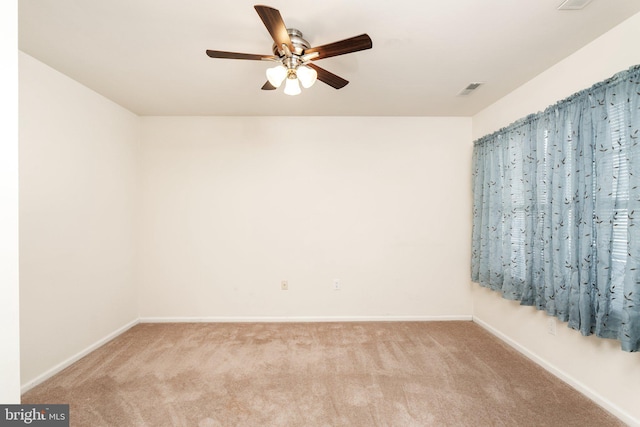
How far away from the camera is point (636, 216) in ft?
5.10

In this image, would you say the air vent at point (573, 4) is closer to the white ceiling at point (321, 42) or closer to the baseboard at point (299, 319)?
the white ceiling at point (321, 42)

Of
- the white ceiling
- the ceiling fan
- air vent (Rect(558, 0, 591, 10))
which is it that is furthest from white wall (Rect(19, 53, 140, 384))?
air vent (Rect(558, 0, 591, 10))

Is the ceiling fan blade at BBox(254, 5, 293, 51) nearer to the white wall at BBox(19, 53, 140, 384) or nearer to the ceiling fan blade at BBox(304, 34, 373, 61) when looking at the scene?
the ceiling fan blade at BBox(304, 34, 373, 61)

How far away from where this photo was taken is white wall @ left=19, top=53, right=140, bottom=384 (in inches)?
82.0

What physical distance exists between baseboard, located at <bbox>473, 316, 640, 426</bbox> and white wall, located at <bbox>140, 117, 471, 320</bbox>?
73cm

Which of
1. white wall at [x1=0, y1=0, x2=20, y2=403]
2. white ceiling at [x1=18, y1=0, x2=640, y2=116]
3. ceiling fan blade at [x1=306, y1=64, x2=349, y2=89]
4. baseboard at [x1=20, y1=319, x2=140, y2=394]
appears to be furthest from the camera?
baseboard at [x1=20, y1=319, x2=140, y2=394]

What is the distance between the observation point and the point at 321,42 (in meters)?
1.88

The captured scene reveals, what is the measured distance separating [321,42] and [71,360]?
11.3 ft

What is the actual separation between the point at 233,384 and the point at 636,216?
115 inches

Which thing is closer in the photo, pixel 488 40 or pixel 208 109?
pixel 488 40

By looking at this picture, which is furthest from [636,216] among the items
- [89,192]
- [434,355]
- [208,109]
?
[89,192]

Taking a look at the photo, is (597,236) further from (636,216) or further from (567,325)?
(567,325)

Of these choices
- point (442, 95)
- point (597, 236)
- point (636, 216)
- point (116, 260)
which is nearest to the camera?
point (636, 216)

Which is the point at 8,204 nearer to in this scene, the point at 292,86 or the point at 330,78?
the point at 292,86
